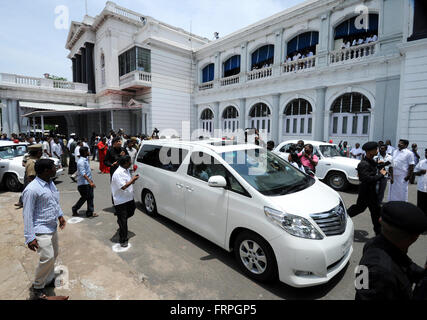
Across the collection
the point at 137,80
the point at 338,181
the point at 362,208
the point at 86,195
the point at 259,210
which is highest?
the point at 137,80

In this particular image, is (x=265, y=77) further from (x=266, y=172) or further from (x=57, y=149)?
(x=266, y=172)

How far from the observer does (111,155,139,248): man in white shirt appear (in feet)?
12.8

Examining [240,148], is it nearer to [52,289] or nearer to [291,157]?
[291,157]

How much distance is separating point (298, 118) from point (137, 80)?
43.0ft

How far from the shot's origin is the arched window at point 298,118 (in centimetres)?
1508

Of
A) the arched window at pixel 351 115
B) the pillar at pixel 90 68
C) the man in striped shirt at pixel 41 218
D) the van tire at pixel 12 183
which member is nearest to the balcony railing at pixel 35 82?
the pillar at pixel 90 68

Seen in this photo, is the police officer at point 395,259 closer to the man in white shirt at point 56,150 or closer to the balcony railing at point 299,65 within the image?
the man in white shirt at point 56,150

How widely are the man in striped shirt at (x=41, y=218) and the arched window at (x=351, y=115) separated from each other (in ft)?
48.4

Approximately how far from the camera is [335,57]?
1338 cm

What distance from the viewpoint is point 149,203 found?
5.30 m

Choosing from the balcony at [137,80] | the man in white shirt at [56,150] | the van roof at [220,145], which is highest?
the balcony at [137,80]

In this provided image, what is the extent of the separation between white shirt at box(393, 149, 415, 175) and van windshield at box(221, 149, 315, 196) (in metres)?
3.05

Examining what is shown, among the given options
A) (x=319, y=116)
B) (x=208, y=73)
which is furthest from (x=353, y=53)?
(x=208, y=73)
